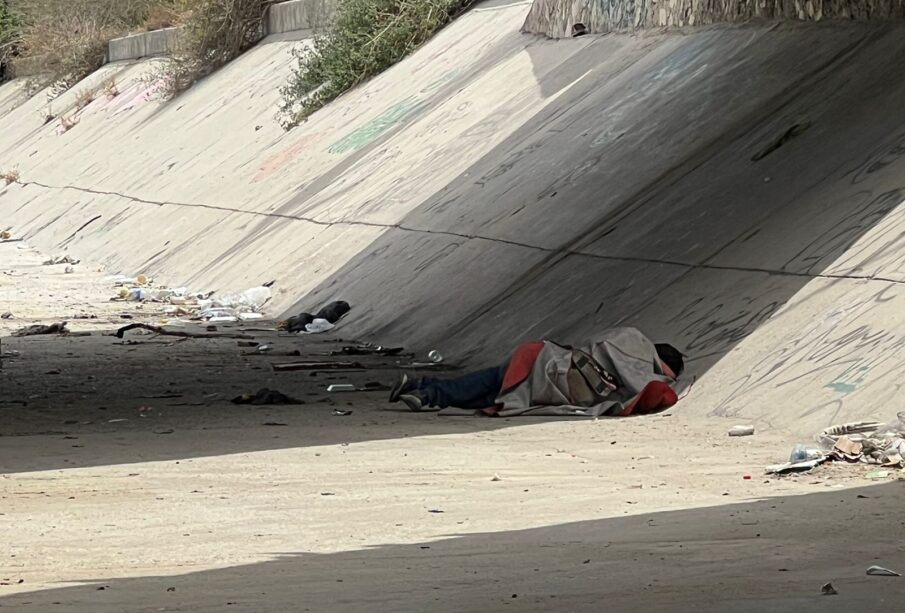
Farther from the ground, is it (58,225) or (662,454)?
(662,454)

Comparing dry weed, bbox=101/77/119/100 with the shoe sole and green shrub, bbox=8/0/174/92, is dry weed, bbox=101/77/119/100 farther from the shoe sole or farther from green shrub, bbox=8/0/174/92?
the shoe sole

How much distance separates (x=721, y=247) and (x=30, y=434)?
17.5 ft

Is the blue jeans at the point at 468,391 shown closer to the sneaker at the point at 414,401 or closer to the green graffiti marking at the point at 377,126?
the sneaker at the point at 414,401

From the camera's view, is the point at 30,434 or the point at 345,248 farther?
the point at 345,248

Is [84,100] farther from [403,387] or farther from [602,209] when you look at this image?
[403,387]

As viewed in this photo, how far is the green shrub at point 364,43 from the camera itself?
2783cm

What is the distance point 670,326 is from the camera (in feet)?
43.5

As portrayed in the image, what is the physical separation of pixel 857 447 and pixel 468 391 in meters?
3.56

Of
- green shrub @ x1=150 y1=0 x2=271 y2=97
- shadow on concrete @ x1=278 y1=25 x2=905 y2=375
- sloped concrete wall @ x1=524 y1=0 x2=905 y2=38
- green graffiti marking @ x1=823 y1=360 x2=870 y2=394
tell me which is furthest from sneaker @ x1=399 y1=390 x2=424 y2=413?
green shrub @ x1=150 y1=0 x2=271 y2=97

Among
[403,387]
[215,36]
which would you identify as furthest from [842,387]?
[215,36]

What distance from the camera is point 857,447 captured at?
31.7 feet

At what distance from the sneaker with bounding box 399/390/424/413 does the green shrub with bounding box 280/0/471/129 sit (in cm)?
1562

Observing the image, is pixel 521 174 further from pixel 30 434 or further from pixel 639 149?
pixel 30 434

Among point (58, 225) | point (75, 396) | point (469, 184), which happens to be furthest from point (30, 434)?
point (58, 225)
